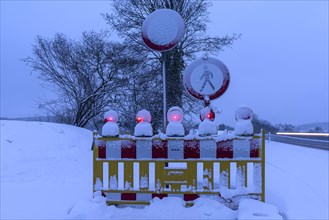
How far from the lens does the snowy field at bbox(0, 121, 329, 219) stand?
15.2 feet

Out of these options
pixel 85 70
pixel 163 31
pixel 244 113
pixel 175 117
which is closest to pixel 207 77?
pixel 163 31

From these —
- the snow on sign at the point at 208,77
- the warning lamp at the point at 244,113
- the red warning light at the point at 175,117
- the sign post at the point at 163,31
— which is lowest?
the red warning light at the point at 175,117

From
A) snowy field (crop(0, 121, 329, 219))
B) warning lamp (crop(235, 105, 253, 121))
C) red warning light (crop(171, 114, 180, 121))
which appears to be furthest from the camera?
red warning light (crop(171, 114, 180, 121))

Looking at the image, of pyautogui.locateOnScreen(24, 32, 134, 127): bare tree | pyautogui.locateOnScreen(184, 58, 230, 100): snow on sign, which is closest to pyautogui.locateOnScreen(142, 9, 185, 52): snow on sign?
pyautogui.locateOnScreen(184, 58, 230, 100): snow on sign

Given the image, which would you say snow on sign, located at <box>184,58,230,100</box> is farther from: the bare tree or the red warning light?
the bare tree

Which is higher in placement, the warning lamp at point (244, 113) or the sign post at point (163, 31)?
the sign post at point (163, 31)

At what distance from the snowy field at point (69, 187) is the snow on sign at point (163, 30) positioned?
265 centimetres

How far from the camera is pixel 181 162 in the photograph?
4910 mm

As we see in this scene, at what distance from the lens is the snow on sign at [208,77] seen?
5.96 m

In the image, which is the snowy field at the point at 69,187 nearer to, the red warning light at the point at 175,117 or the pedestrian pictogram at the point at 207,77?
the red warning light at the point at 175,117

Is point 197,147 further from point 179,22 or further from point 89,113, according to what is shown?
point 89,113

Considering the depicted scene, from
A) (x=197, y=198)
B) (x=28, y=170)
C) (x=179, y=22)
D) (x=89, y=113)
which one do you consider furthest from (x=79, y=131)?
(x=197, y=198)

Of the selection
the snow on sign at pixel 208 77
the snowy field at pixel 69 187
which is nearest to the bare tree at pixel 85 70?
the snowy field at pixel 69 187

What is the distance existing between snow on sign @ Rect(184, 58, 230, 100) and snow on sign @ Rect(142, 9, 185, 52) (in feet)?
1.88
